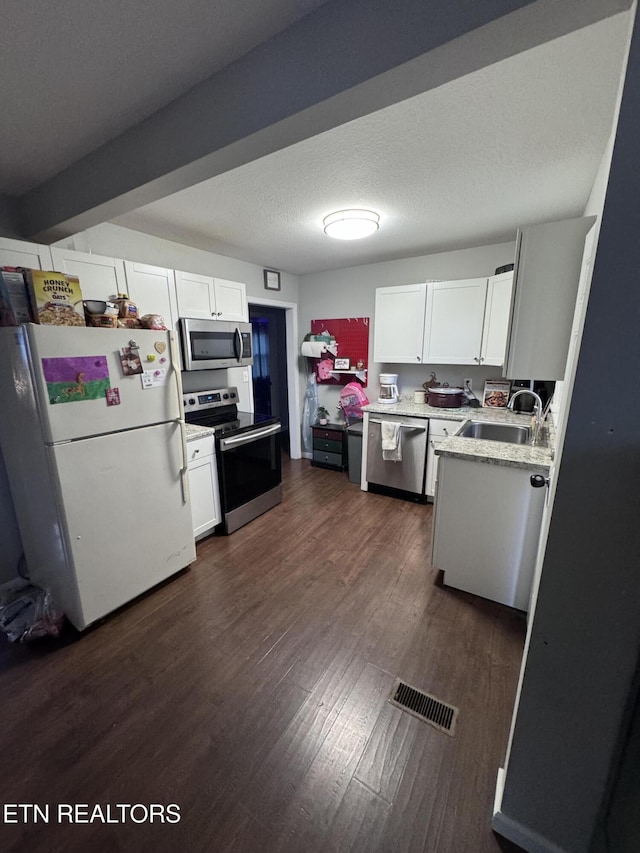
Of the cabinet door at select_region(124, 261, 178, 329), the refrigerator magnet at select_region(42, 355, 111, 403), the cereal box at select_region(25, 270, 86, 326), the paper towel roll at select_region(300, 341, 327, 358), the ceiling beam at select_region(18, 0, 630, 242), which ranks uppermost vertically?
the ceiling beam at select_region(18, 0, 630, 242)

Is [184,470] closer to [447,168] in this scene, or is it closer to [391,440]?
[391,440]

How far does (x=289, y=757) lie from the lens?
1269mm

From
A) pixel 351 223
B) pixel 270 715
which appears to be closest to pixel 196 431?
pixel 270 715

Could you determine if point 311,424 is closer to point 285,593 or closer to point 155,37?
point 285,593

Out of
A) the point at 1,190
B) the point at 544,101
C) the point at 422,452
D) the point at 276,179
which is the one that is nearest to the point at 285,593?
the point at 422,452

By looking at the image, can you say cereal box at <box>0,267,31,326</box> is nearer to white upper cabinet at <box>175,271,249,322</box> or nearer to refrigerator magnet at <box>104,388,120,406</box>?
refrigerator magnet at <box>104,388,120,406</box>

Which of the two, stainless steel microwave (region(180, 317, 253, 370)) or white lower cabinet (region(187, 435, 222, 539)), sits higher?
stainless steel microwave (region(180, 317, 253, 370))

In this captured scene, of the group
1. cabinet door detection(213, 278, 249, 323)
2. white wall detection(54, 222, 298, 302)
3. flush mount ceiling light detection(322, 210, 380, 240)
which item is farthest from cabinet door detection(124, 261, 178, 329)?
flush mount ceiling light detection(322, 210, 380, 240)

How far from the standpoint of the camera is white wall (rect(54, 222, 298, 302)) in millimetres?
2367

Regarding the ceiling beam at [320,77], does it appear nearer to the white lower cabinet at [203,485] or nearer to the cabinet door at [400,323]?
the white lower cabinet at [203,485]

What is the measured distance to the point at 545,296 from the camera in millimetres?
1501

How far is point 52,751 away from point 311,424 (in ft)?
11.7

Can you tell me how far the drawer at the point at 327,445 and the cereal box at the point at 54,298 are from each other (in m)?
2.86

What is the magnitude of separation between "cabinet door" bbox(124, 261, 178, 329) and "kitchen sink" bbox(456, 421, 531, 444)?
93.1 inches
